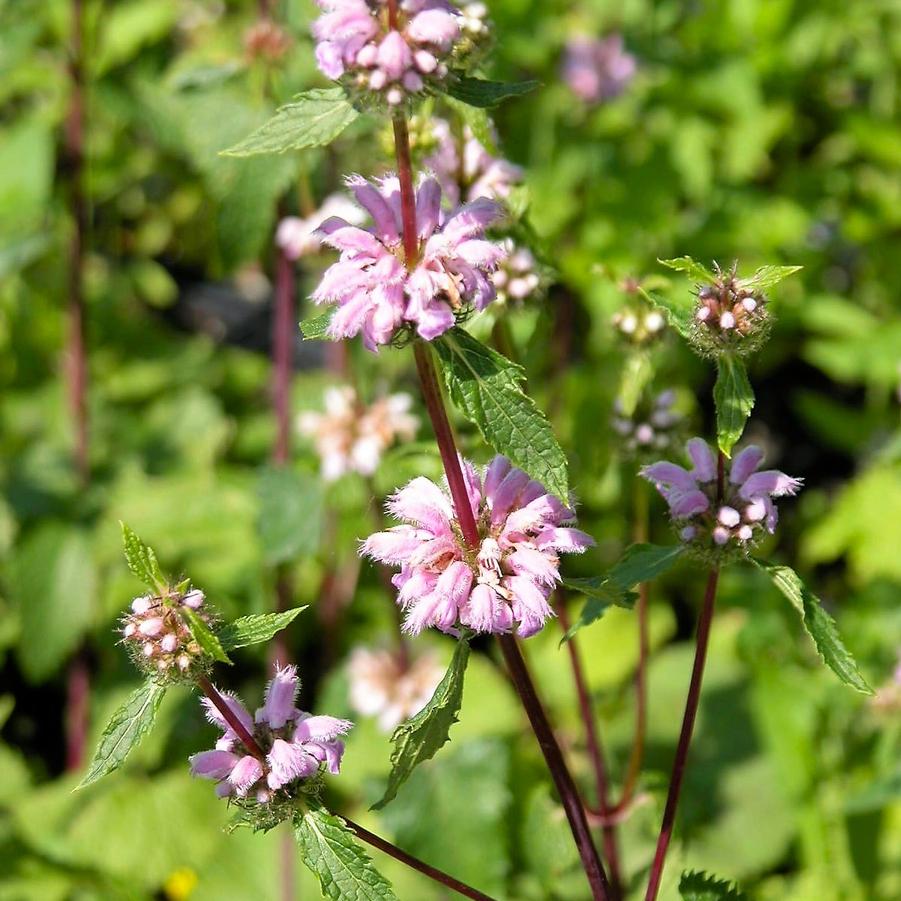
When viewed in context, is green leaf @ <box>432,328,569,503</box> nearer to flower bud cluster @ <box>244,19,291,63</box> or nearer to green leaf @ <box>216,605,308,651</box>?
green leaf @ <box>216,605,308,651</box>

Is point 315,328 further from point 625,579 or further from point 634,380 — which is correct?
point 634,380

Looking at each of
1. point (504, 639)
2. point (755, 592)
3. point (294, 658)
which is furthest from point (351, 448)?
point (504, 639)

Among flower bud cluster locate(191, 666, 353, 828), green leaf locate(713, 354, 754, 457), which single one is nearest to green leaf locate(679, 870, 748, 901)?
flower bud cluster locate(191, 666, 353, 828)

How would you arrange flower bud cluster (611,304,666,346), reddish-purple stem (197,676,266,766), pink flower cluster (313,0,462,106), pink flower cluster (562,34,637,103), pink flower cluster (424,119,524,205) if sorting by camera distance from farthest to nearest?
1. pink flower cluster (562,34,637,103)
2. flower bud cluster (611,304,666,346)
3. pink flower cluster (424,119,524,205)
4. reddish-purple stem (197,676,266,766)
5. pink flower cluster (313,0,462,106)

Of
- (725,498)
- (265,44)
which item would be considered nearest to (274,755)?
(725,498)

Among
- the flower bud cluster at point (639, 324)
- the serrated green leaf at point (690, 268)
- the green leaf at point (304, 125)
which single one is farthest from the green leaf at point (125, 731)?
the flower bud cluster at point (639, 324)

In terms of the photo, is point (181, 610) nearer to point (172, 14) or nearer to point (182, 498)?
point (182, 498)
